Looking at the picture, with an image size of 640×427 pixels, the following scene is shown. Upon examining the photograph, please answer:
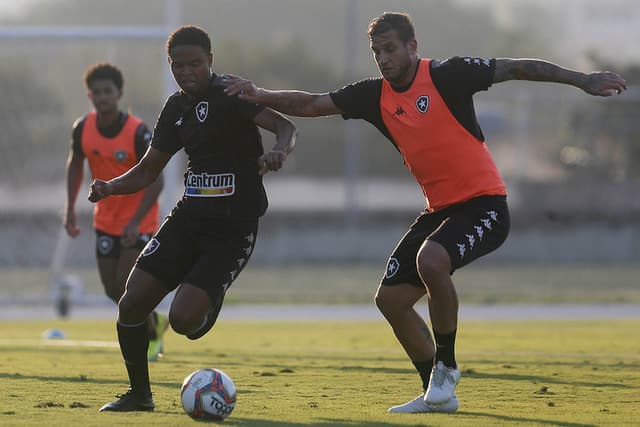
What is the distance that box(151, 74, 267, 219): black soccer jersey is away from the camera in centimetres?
824

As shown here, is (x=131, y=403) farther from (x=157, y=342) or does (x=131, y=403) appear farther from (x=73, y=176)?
(x=73, y=176)

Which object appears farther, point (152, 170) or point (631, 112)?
point (631, 112)

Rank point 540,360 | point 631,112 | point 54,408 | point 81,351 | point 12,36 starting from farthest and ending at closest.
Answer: point 631,112 < point 12,36 < point 81,351 < point 540,360 < point 54,408

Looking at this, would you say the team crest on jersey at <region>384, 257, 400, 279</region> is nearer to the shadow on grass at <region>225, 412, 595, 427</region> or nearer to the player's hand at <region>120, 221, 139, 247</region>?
the shadow on grass at <region>225, 412, 595, 427</region>

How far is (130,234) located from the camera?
1064 cm

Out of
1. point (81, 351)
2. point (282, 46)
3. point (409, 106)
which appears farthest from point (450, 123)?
point (282, 46)

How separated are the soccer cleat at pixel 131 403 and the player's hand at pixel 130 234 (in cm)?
263

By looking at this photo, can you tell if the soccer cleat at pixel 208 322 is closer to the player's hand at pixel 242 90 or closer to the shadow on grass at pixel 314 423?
the shadow on grass at pixel 314 423

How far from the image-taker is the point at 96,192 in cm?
828

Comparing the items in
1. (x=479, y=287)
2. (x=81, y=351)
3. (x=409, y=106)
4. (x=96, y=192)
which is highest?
(x=409, y=106)

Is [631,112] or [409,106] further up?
[409,106]

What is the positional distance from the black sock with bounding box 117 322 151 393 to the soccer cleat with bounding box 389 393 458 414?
1517 mm

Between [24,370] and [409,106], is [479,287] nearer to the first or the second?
[24,370]

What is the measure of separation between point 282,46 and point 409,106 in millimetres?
67054
